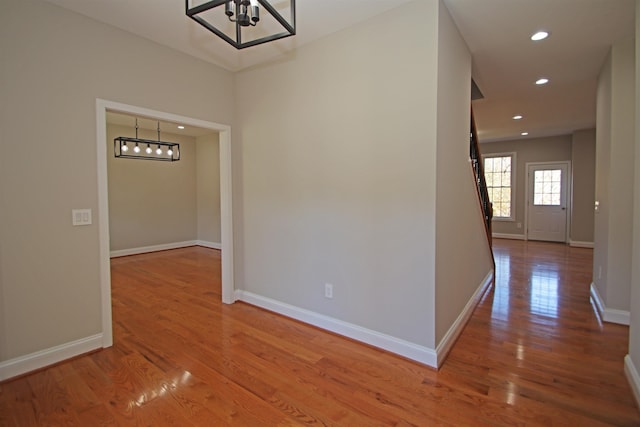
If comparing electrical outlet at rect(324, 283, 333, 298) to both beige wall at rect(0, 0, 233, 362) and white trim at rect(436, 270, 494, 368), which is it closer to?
white trim at rect(436, 270, 494, 368)

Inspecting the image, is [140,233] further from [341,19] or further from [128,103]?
[341,19]

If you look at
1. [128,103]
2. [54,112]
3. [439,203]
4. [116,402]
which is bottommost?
[116,402]

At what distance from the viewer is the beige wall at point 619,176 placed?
2.84 meters

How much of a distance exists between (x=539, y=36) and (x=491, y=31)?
509 millimetres

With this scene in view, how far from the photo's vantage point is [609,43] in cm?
291

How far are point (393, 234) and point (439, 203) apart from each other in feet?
1.38

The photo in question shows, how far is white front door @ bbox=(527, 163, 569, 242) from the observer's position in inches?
298

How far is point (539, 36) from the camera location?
2.77 meters

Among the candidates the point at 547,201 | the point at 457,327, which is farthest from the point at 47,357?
the point at 547,201

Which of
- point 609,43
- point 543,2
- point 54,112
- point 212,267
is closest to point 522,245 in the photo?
point 609,43

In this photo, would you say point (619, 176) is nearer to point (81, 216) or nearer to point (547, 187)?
point (81, 216)

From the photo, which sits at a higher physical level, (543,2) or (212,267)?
(543,2)

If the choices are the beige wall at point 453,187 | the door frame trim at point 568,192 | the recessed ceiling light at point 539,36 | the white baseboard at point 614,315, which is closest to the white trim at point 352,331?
the beige wall at point 453,187

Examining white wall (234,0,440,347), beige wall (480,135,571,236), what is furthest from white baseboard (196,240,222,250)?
beige wall (480,135,571,236)
